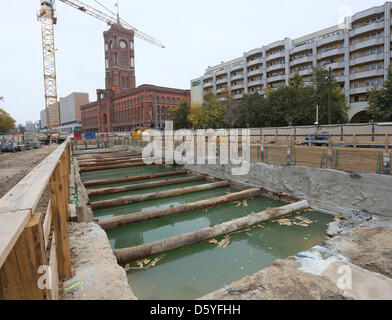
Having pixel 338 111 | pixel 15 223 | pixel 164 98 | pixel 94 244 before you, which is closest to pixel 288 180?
pixel 94 244

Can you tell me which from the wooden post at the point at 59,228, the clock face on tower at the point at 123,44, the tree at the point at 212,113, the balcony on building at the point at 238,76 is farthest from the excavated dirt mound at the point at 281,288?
the clock face on tower at the point at 123,44

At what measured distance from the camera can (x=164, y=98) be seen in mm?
77875

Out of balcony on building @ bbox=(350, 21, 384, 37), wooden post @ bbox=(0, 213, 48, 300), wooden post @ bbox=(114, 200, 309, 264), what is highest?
balcony on building @ bbox=(350, 21, 384, 37)

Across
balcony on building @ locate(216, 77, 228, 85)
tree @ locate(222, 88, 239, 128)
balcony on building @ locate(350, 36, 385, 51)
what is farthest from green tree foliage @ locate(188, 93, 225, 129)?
balcony on building @ locate(350, 36, 385, 51)

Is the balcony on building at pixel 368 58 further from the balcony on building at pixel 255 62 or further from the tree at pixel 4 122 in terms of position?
the tree at pixel 4 122

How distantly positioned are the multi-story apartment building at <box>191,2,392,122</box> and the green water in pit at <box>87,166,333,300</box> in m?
32.3

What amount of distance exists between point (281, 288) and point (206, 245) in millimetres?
3146

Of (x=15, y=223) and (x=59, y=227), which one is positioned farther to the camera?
(x=59, y=227)

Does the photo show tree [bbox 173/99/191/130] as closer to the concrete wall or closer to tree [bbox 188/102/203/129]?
tree [bbox 188/102/203/129]

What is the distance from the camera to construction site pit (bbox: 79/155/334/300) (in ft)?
16.2

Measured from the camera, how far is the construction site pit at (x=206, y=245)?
494 cm

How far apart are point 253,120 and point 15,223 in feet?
113

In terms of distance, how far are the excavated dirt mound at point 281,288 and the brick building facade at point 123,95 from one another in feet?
240
